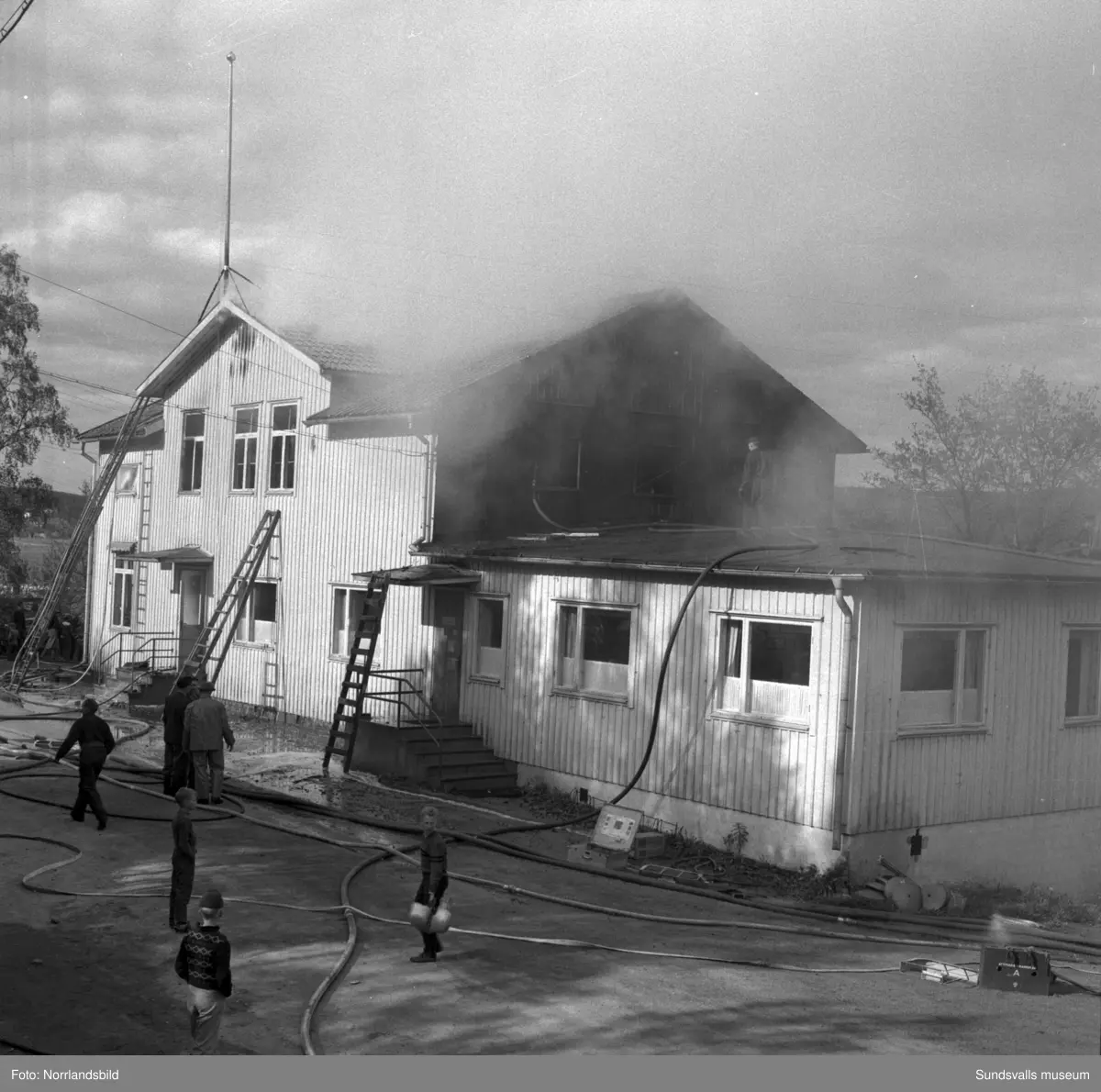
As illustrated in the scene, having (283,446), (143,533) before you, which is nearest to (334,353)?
(283,446)

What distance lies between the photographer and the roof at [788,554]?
15.5 metres

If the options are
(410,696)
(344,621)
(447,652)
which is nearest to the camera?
(447,652)

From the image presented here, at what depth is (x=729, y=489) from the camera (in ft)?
88.0

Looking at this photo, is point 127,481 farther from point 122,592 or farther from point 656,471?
point 656,471

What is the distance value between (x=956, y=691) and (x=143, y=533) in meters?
21.0

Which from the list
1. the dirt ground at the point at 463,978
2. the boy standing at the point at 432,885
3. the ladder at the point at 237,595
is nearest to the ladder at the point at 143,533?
the ladder at the point at 237,595

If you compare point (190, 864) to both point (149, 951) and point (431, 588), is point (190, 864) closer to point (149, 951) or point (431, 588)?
point (149, 951)

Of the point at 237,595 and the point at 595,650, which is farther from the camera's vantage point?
the point at 237,595

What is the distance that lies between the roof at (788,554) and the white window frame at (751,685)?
28.5 inches

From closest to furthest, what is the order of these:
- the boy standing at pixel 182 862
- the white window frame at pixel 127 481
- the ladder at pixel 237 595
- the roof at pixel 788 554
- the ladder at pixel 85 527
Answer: the boy standing at pixel 182 862, the roof at pixel 788 554, the ladder at pixel 237 595, the ladder at pixel 85 527, the white window frame at pixel 127 481

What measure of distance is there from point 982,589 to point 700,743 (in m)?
4.26

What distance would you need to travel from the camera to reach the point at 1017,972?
35.1 ft

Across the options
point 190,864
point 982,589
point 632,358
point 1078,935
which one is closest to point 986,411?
point 632,358

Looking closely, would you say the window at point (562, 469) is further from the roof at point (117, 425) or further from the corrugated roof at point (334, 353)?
the roof at point (117, 425)
